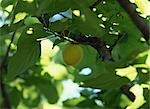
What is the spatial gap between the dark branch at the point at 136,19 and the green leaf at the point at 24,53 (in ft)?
0.84

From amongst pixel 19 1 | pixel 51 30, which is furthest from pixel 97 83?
pixel 19 1

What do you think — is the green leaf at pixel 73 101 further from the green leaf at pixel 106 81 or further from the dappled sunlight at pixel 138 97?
the green leaf at pixel 106 81

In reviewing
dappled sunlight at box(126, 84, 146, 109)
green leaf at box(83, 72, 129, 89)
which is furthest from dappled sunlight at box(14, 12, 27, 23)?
dappled sunlight at box(126, 84, 146, 109)

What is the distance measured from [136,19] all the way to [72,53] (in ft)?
0.66

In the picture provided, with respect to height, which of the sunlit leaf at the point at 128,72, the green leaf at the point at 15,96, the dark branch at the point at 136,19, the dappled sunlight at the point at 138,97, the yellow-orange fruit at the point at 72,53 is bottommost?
the green leaf at the point at 15,96

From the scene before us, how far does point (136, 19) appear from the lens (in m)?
1.38

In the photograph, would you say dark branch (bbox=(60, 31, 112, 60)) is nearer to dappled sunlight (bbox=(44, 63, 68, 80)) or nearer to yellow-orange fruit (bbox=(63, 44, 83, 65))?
yellow-orange fruit (bbox=(63, 44, 83, 65))

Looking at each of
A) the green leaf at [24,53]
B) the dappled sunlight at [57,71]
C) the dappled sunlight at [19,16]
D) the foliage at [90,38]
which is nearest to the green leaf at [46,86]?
the dappled sunlight at [57,71]

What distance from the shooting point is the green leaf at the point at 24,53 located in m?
1.32

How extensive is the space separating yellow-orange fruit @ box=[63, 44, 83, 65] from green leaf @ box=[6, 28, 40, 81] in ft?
0.30

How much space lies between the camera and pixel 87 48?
5.22 ft

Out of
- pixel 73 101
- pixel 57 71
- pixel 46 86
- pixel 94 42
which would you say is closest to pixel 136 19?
pixel 94 42

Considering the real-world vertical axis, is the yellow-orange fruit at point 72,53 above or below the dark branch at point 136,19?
below

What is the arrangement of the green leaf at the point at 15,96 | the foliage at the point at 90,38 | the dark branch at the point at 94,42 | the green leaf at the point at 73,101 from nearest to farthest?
the foliage at the point at 90,38
the dark branch at the point at 94,42
the green leaf at the point at 73,101
the green leaf at the point at 15,96
